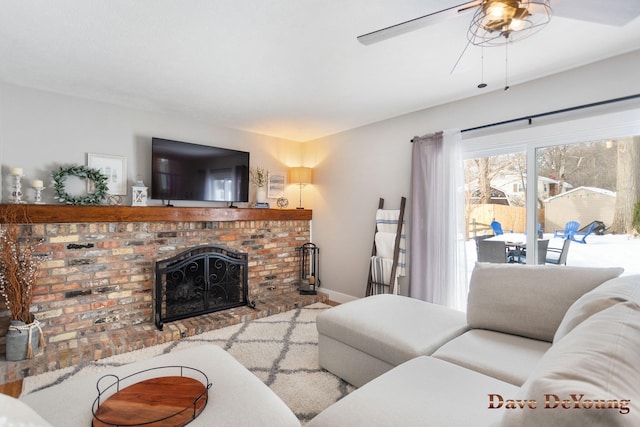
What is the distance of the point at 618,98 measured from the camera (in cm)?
222

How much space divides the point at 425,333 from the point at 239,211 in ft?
8.60

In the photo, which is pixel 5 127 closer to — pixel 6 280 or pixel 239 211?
pixel 6 280

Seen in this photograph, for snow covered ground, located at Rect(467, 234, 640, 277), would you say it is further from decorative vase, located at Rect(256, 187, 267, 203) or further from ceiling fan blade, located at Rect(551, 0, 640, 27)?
decorative vase, located at Rect(256, 187, 267, 203)

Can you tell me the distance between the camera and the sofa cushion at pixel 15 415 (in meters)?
0.63

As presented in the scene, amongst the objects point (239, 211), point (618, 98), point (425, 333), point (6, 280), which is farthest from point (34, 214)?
point (618, 98)

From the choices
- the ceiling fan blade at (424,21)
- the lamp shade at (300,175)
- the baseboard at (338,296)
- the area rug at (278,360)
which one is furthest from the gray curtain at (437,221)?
the ceiling fan blade at (424,21)

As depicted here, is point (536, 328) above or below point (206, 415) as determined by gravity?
above

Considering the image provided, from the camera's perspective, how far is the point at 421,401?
4.07 feet

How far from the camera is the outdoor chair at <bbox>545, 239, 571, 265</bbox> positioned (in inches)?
103

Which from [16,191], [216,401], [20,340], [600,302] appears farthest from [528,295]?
[16,191]

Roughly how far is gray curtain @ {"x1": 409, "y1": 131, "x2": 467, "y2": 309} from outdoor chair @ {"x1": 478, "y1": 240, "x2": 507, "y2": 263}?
23 centimetres

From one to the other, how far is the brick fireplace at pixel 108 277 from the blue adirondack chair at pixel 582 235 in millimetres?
2900

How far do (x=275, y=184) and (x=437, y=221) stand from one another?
2334mm

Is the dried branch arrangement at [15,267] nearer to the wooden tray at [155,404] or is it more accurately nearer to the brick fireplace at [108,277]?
the brick fireplace at [108,277]
